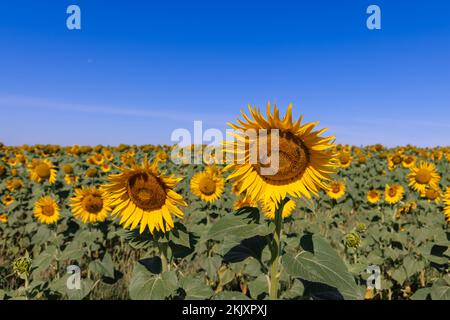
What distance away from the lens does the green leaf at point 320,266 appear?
2004mm

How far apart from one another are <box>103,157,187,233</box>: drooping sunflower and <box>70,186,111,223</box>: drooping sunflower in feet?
8.00

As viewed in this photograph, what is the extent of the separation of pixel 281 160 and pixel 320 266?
822 millimetres

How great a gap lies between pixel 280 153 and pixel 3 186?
33.9ft

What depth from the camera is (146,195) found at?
9.44ft

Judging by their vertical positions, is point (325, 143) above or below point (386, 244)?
above

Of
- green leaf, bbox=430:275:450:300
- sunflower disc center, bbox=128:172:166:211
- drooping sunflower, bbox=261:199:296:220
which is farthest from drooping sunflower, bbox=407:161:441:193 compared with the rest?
sunflower disc center, bbox=128:172:166:211

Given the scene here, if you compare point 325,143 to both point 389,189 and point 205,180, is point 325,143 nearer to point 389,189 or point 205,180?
point 205,180

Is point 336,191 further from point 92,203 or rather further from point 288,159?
point 288,159

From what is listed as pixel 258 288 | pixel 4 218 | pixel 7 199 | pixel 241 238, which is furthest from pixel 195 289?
pixel 7 199

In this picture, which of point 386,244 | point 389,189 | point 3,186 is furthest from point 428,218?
point 3,186

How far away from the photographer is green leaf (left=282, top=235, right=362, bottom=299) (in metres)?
2.00

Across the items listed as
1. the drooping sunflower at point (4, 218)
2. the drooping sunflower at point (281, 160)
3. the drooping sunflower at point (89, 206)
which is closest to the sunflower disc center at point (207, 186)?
the drooping sunflower at point (89, 206)

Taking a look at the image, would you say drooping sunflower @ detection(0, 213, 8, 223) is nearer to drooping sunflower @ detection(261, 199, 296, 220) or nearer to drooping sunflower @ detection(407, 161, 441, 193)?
drooping sunflower @ detection(261, 199, 296, 220)

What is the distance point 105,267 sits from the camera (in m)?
4.34
